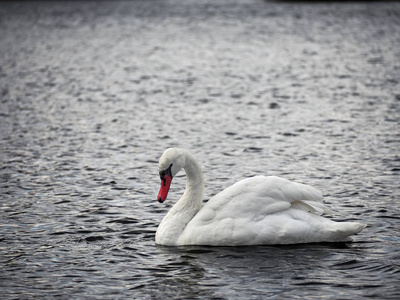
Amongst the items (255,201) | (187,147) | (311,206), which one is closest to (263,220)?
(255,201)

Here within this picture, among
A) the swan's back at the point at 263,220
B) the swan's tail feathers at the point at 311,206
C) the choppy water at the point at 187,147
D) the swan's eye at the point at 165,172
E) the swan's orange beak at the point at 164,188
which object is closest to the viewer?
the choppy water at the point at 187,147

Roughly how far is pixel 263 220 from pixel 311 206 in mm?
760

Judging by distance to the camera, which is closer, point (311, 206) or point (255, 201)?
→ point (255, 201)

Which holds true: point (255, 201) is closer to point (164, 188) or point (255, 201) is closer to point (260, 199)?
point (260, 199)

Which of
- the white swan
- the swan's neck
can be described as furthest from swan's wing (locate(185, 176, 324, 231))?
the swan's neck

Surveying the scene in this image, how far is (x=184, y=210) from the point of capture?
10977mm

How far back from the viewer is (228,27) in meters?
49.7

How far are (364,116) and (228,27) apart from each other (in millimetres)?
30651

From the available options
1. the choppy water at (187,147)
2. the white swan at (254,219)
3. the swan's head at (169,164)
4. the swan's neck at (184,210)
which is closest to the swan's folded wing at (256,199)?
the white swan at (254,219)

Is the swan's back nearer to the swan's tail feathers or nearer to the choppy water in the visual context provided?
the swan's tail feathers

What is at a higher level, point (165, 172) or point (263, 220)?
point (165, 172)

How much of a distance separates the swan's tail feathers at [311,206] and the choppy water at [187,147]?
544 mm

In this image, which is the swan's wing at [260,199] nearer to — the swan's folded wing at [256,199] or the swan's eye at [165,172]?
the swan's folded wing at [256,199]

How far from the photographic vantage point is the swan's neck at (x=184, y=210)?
1077cm
